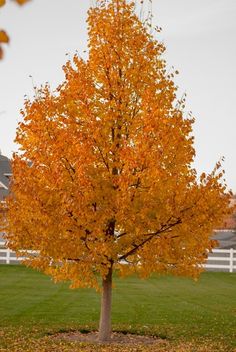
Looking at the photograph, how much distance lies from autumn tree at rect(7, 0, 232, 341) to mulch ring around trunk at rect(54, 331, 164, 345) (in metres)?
1.71

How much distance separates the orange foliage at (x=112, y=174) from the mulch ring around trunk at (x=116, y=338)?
68.4 inches

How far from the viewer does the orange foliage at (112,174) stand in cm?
1113

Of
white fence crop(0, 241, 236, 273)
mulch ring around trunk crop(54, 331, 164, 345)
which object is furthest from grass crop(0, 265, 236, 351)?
white fence crop(0, 241, 236, 273)

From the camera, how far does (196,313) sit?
1722cm

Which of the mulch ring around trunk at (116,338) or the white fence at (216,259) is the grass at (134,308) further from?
the white fence at (216,259)

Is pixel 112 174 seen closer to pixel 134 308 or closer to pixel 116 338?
pixel 116 338

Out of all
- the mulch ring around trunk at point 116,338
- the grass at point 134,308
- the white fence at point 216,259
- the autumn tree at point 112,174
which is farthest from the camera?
the white fence at point 216,259

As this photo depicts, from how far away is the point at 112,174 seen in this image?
11758mm

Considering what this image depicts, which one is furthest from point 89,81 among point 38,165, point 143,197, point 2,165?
point 2,165

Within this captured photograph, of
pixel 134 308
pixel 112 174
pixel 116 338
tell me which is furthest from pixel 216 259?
pixel 112 174

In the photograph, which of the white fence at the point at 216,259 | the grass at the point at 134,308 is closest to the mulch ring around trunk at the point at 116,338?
the grass at the point at 134,308

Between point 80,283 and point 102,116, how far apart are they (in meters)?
3.50

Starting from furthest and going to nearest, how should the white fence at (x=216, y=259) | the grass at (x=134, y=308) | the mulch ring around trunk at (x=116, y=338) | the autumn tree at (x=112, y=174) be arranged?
the white fence at (x=216, y=259), the grass at (x=134, y=308), the mulch ring around trunk at (x=116, y=338), the autumn tree at (x=112, y=174)

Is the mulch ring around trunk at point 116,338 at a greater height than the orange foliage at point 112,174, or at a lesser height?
lesser
